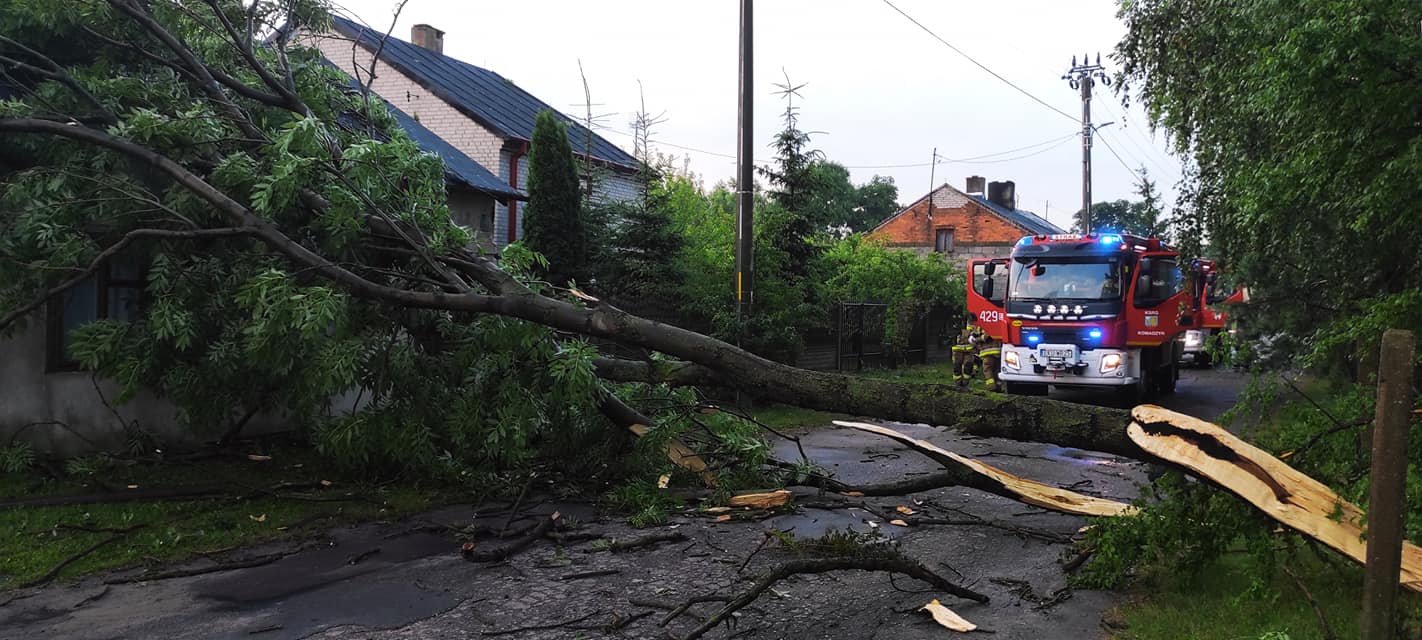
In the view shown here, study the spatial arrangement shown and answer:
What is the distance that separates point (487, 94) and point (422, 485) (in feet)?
60.4

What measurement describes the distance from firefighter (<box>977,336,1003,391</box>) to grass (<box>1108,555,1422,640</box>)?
10.4 meters

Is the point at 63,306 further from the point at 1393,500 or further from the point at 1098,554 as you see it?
the point at 1393,500

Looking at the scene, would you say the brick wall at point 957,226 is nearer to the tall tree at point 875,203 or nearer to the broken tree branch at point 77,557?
the tall tree at point 875,203

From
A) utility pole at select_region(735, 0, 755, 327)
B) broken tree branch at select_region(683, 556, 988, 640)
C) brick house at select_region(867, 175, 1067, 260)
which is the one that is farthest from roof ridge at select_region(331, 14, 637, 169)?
brick house at select_region(867, 175, 1067, 260)

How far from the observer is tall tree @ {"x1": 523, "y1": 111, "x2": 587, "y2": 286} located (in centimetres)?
1573

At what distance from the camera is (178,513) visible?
636 cm

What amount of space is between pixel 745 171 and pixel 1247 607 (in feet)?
26.4

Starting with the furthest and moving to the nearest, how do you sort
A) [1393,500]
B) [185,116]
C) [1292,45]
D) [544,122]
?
[544,122] → [185,116] → [1292,45] → [1393,500]

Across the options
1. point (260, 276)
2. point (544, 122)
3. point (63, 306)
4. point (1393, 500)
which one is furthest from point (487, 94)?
point (1393, 500)

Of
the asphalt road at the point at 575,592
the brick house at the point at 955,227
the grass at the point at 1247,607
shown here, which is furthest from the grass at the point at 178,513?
the brick house at the point at 955,227

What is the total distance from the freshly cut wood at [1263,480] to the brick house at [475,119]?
47.2 ft

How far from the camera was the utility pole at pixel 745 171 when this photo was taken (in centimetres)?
1137

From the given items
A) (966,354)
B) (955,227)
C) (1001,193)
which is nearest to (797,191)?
(966,354)

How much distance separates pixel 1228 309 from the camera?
1050 centimetres
